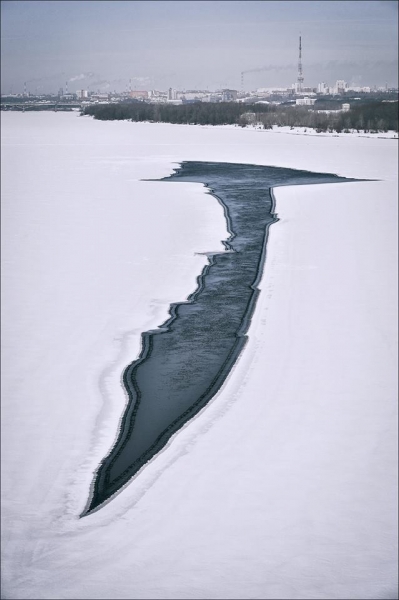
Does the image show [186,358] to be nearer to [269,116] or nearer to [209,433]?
[209,433]

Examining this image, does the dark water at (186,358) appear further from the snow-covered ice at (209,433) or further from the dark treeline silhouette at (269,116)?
the dark treeline silhouette at (269,116)

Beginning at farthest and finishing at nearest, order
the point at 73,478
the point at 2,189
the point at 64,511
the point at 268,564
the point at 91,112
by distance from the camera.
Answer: the point at 91,112 < the point at 2,189 < the point at 73,478 < the point at 64,511 < the point at 268,564

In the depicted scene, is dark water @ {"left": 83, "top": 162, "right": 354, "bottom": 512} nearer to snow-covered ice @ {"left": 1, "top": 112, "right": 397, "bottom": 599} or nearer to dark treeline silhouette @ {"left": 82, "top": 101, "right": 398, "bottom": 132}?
snow-covered ice @ {"left": 1, "top": 112, "right": 397, "bottom": 599}

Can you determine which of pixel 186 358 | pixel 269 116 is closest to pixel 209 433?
pixel 186 358

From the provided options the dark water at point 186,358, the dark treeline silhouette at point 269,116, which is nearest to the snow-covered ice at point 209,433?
the dark water at point 186,358

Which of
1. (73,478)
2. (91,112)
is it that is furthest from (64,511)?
(91,112)

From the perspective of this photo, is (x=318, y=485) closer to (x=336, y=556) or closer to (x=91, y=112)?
(x=336, y=556)
